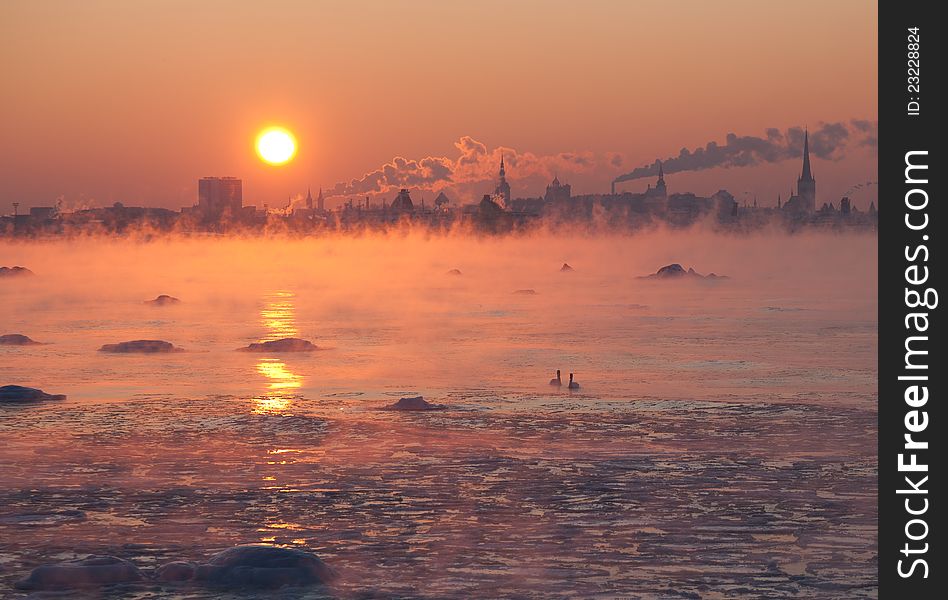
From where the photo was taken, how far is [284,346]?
78312 mm

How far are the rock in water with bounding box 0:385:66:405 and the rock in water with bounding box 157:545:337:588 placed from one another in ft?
86.2

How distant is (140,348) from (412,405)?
107ft

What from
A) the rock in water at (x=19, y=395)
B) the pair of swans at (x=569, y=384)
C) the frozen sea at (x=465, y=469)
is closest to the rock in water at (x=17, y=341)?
the frozen sea at (x=465, y=469)

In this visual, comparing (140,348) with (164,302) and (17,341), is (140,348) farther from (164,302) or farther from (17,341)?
(164,302)

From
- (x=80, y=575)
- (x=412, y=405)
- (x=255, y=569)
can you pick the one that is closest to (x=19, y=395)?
(x=412, y=405)

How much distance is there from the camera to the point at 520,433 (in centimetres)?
4219

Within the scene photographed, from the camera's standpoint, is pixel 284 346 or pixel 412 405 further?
pixel 284 346

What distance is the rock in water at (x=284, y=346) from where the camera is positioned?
7781 cm

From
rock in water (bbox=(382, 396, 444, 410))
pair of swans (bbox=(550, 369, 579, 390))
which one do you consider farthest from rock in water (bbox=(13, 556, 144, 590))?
pair of swans (bbox=(550, 369, 579, 390))

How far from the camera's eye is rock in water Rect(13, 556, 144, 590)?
24133 mm

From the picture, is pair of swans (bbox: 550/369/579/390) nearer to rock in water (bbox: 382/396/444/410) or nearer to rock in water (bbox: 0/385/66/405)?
rock in water (bbox: 382/396/444/410)

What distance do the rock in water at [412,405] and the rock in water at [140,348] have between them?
3093cm
